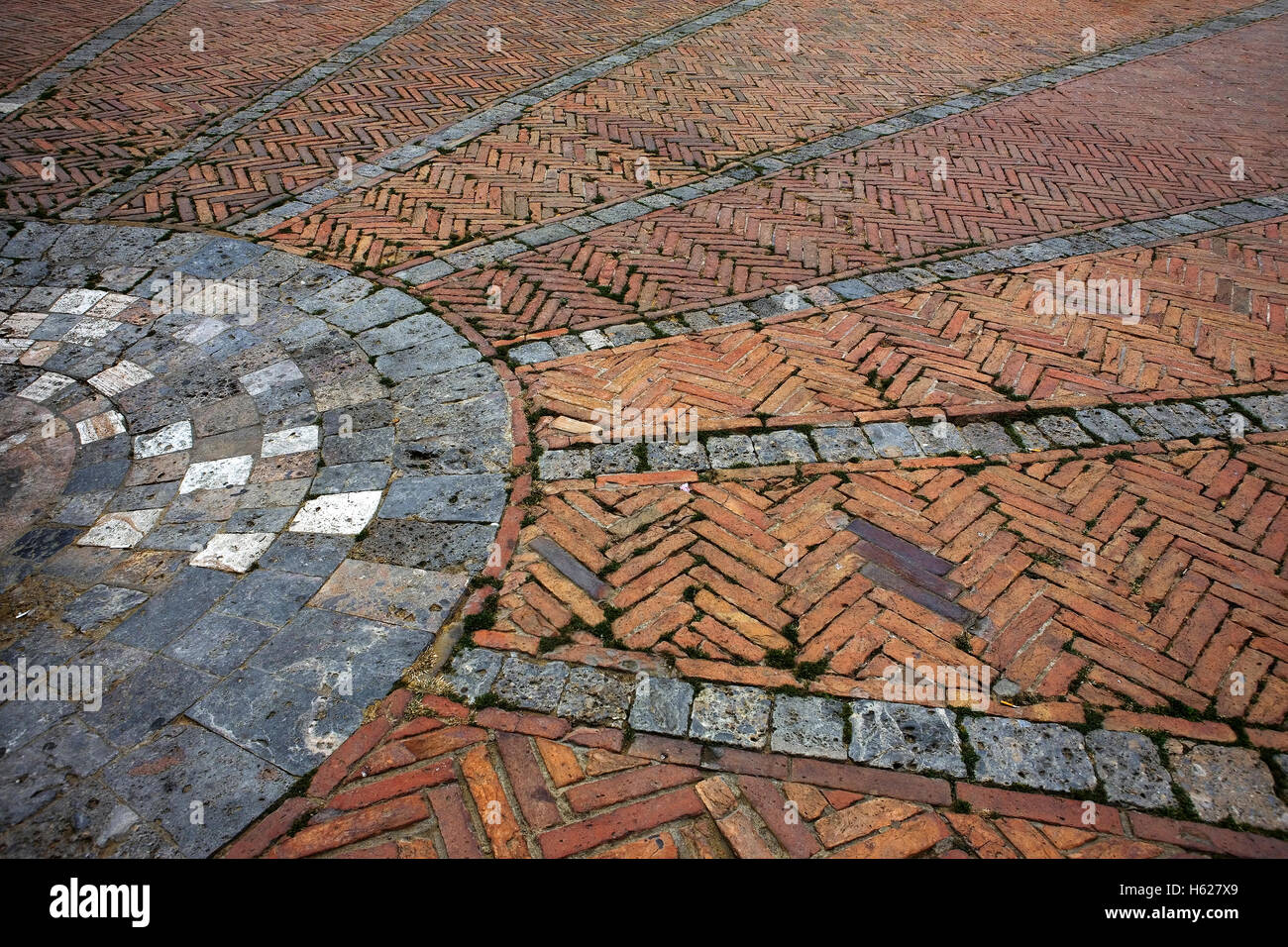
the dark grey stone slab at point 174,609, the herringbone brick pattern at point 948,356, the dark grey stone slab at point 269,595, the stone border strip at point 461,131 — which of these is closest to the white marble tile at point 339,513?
the dark grey stone slab at point 269,595

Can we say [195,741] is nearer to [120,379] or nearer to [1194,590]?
[120,379]

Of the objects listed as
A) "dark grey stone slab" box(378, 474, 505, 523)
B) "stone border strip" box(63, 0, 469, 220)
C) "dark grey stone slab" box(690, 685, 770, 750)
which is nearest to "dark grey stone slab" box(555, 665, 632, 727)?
"dark grey stone slab" box(690, 685, 770, 750)

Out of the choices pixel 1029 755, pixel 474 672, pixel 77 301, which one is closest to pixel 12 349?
pixel 77 301

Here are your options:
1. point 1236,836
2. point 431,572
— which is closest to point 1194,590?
point 1236,836

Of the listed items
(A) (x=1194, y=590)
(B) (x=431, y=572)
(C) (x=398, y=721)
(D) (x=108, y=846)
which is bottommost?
(D) (x=108, y=846)

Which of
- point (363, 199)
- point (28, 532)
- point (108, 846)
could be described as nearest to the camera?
point (108, 846)

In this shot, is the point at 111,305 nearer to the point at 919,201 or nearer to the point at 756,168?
the point at 756,168

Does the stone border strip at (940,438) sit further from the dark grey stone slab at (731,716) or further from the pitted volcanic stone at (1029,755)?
the pitted volcanic stone at (1029,755)
